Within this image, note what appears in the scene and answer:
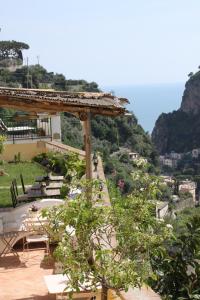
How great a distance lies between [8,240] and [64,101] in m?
2.13

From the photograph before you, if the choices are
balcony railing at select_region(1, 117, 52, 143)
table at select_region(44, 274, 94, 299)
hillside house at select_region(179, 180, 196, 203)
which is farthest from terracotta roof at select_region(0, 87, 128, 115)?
hillside house at select_region(179, 180, 196, 203)

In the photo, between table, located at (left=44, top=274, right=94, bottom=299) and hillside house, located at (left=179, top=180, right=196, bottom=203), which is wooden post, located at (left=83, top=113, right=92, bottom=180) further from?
hillside house, located at (left=179, top=180, right=196, bottom=203)

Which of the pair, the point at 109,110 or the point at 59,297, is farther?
the point at 109,110

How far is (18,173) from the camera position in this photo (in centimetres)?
1328

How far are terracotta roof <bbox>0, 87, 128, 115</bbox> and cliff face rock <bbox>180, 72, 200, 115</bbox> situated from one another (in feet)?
464

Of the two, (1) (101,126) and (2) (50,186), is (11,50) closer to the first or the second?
(1) (101,126)

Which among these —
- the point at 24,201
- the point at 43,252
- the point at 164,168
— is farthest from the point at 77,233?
the point at 164,168

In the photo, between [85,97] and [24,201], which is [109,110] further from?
[24,201]

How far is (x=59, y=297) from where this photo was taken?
18.8ft

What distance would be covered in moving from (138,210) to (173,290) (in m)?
1.33

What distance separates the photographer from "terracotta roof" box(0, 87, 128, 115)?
6.53 meters

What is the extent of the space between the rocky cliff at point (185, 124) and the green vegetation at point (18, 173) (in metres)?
131

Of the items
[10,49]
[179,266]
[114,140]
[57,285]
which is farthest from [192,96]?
[179,266]

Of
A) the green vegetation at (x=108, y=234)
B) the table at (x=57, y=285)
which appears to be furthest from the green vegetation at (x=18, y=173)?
the green vegetation at (x=108, y=234)
